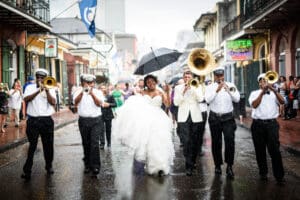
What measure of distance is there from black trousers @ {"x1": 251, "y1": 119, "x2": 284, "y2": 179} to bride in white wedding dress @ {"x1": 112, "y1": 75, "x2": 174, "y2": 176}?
145cm

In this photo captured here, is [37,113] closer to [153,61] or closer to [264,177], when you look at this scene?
[153,61]

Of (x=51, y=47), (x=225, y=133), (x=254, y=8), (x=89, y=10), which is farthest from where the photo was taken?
(x=51, y=47)

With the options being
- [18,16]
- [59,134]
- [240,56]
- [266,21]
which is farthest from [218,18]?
[59,134]

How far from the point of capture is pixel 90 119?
802 centimetres

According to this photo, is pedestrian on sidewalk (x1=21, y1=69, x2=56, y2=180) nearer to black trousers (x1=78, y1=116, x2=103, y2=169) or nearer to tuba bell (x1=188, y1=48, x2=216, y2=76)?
black trousers (x1=78, y1=116, x2=103, y2=169)

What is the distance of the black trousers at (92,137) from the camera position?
25.8ft

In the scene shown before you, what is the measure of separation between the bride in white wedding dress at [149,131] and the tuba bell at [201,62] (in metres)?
0.70

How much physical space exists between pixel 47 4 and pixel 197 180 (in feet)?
62.9

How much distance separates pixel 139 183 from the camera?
723 centimetres

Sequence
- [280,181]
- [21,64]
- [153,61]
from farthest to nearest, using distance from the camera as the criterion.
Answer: [21,64], [153,61], [280,181]

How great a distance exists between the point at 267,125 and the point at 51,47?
21.6 meters

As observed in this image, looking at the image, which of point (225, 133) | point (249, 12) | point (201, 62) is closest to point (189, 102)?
point (201, 62)

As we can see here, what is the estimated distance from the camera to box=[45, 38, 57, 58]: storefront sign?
27014 mm

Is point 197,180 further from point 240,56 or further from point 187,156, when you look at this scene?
point 240,56
